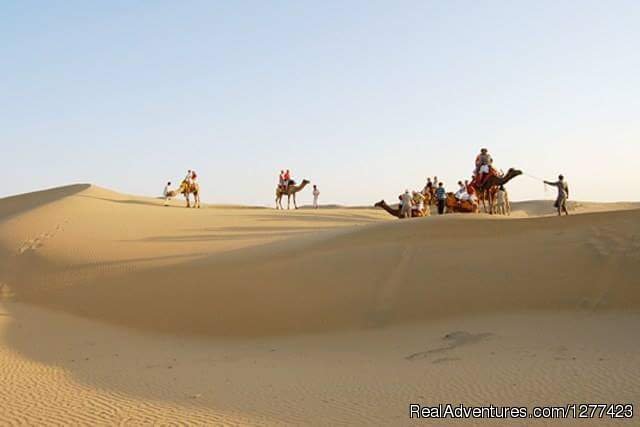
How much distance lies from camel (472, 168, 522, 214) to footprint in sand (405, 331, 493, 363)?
45.3ft

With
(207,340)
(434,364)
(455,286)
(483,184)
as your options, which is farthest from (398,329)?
(483,184)

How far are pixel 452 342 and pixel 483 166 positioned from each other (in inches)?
579

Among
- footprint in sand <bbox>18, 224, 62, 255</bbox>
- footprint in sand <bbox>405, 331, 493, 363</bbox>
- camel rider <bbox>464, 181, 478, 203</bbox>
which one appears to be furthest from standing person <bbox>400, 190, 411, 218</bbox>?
footprint in sand <bbox>405, 331, 493, 363</bbox>

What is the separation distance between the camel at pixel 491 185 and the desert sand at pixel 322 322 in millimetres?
8043

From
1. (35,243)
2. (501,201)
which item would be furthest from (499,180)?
(35,243)

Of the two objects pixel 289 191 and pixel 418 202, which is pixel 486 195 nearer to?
pixel 418 202

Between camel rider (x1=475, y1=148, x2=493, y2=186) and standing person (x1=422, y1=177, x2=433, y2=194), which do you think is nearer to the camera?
camel rider (x1=475, y1=148, x2=493, y2=186)

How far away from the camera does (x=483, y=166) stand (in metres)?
22.0

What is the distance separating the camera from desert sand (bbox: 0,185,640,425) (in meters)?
6.15

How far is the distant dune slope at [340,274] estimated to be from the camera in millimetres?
10047

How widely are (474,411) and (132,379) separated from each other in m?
4.27

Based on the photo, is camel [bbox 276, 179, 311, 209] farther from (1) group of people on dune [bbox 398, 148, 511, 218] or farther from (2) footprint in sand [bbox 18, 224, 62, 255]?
(2) footprint in sand [bbox 18, 224, 62, 255]

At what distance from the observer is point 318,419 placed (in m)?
5.57

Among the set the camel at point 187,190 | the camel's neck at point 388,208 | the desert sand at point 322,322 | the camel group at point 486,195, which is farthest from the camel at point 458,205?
the camel at point 187,190
